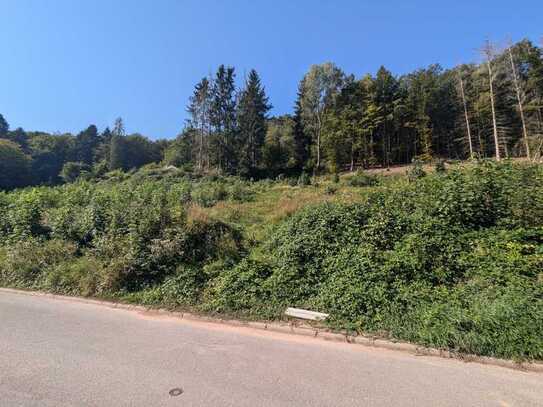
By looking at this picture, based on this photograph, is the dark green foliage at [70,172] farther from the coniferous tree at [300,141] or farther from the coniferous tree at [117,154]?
the coniferous tree at [300,141]

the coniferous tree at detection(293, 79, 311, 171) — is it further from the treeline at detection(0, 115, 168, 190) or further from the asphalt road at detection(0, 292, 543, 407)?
the asphalt road at detection(0, 292, 543, 407)

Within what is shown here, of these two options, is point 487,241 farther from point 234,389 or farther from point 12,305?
point 12,305

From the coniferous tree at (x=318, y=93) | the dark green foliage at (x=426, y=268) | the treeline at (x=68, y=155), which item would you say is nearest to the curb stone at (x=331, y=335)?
the dark green foliage at (x=426, y=268)

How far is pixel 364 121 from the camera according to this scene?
118 feet

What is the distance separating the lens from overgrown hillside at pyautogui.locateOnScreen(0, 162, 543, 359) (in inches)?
148

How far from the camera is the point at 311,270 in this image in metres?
5.38

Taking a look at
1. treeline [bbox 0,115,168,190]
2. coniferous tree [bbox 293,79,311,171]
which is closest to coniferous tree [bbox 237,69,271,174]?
coniferous tree [bbox 293,79,311,171]

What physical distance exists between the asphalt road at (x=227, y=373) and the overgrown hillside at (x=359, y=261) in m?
0.56

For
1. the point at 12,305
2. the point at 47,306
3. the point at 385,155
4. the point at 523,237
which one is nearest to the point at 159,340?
the point at 47,306

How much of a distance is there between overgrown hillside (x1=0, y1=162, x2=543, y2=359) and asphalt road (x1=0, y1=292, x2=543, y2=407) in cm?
56

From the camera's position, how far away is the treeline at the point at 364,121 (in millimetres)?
28984

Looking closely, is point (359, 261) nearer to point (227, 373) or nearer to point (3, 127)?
point (227, 373)

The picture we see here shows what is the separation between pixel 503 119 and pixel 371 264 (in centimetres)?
3554

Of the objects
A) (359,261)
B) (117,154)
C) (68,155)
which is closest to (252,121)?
(117,154)
